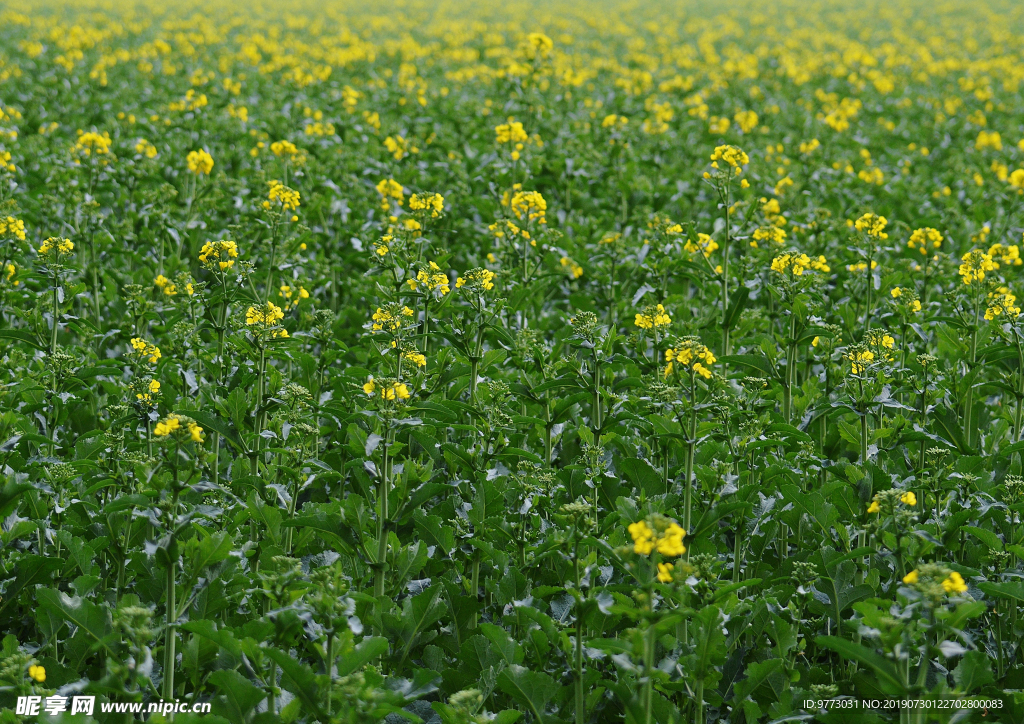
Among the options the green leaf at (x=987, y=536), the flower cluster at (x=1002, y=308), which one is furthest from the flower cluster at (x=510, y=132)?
the green leaf at (x=987, y=536)

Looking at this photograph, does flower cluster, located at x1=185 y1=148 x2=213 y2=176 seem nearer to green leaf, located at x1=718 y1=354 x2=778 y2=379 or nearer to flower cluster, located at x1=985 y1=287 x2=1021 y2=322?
green leaf, located at x1=718 y1=354 x2=778 y2=379

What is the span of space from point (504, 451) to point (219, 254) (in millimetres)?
2290

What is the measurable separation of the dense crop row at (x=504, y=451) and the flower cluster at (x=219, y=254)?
40mm

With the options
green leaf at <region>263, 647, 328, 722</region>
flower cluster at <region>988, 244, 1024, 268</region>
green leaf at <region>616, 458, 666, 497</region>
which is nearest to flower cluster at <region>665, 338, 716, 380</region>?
green leaf at <region>616, 458, 666, 497</region>

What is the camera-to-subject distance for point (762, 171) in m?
10.8

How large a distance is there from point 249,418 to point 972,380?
4151 millimetres

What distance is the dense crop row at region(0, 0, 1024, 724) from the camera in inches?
136

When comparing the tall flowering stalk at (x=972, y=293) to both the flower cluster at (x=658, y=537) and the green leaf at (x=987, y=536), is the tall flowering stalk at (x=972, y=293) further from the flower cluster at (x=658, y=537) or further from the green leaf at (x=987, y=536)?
the flower cluster at (x=658, y=537)

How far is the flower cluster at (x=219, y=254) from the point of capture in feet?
17.9

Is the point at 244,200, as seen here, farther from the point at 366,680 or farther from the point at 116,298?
the point at 366,680

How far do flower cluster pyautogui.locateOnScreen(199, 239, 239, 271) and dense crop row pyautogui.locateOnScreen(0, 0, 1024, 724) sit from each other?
0.13 ft

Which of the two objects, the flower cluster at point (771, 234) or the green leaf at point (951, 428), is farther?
the flower cluster at point (771, 234)

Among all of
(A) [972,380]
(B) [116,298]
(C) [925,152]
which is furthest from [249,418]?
(C) [925,152]

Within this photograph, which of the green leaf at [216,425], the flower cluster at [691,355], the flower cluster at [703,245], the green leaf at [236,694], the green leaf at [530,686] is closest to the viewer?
the green leaf at [236,694]
